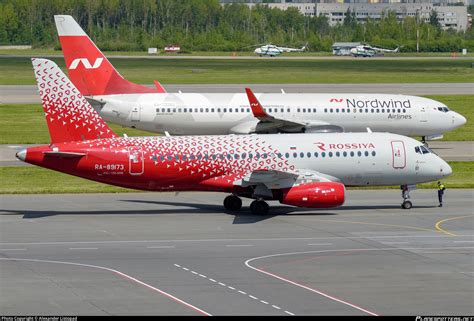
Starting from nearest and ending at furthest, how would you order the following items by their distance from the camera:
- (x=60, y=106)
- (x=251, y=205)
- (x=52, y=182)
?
(x=60, y=106) → (x=251, y=205) → (x=52, y=182)

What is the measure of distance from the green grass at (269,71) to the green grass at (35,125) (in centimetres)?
3128

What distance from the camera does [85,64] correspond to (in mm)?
71500

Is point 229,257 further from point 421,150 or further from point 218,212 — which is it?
point 421,150

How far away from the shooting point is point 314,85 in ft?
413

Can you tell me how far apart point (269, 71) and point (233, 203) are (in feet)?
352

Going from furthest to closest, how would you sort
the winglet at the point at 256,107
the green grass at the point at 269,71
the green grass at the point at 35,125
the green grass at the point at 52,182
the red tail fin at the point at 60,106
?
the green grass at the point at 269,71 → the green grass at the point at 35,125 → the winglet at the point at 256,107 → the green grass at the point at 52,182 → the red tail fin at the point at 60,106

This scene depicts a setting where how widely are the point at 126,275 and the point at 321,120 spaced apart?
3859 centimetres

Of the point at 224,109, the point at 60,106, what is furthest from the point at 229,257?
the point at 224,109

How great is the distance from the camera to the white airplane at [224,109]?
237 feet

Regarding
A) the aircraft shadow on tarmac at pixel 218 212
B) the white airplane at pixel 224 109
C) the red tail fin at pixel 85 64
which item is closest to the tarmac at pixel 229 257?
the aircraft shadow on tarmac at pixel 218 212

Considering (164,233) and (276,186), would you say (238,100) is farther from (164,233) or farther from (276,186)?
(164,233)

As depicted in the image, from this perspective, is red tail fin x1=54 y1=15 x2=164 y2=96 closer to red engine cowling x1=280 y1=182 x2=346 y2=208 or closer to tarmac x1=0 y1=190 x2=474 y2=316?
tarmac x1=0 y1=190 x2=474 y2=316

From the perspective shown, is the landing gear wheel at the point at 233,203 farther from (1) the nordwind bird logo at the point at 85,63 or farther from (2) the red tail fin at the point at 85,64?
(1) the nordwind bird logo at the point at 85,63

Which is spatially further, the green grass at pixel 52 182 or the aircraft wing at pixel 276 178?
the green grass at pixel 52 182
